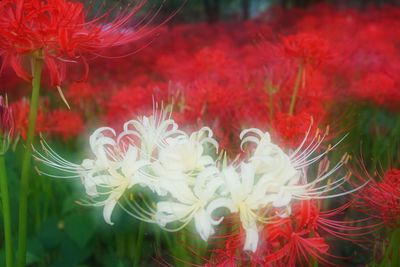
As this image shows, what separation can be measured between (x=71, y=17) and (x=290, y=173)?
67 centimetres

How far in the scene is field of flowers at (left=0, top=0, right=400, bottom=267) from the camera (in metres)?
1.21

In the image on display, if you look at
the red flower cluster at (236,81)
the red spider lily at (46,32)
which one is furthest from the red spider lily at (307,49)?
the red spider lily at (46,32)

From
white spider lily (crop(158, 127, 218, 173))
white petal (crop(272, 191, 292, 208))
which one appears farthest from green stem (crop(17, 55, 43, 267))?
white petal (crop(272, 191, 292, 208))

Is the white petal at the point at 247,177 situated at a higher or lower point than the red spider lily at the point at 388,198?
higher

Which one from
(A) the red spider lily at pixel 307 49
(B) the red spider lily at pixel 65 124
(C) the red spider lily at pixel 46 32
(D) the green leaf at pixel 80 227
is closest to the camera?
(C) the red spider lily at pixel 46 32

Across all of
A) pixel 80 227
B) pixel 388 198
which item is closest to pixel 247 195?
pixel 388 198

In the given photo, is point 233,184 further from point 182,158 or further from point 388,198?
point 388,198

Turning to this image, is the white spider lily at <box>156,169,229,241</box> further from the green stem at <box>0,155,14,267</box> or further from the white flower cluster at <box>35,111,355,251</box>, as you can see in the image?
the green stem at <box>0,155,14,267</box>

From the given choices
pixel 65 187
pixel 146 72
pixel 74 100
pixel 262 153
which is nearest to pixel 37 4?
pixel 262 153

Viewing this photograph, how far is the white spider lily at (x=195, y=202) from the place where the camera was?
3.67 feet

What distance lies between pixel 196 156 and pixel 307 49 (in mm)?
1137

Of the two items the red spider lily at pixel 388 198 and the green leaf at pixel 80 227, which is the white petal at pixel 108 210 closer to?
the red spider lily at pixel 388 198

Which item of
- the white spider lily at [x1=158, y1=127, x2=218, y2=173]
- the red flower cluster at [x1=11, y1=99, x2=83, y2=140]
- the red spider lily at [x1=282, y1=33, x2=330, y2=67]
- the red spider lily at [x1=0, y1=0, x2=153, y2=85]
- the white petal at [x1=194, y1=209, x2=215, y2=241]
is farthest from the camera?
the red flower cluster at [x1=11, y1=99, x2=83, y2=140]

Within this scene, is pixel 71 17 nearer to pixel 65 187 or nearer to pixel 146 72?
pixel 65 187
